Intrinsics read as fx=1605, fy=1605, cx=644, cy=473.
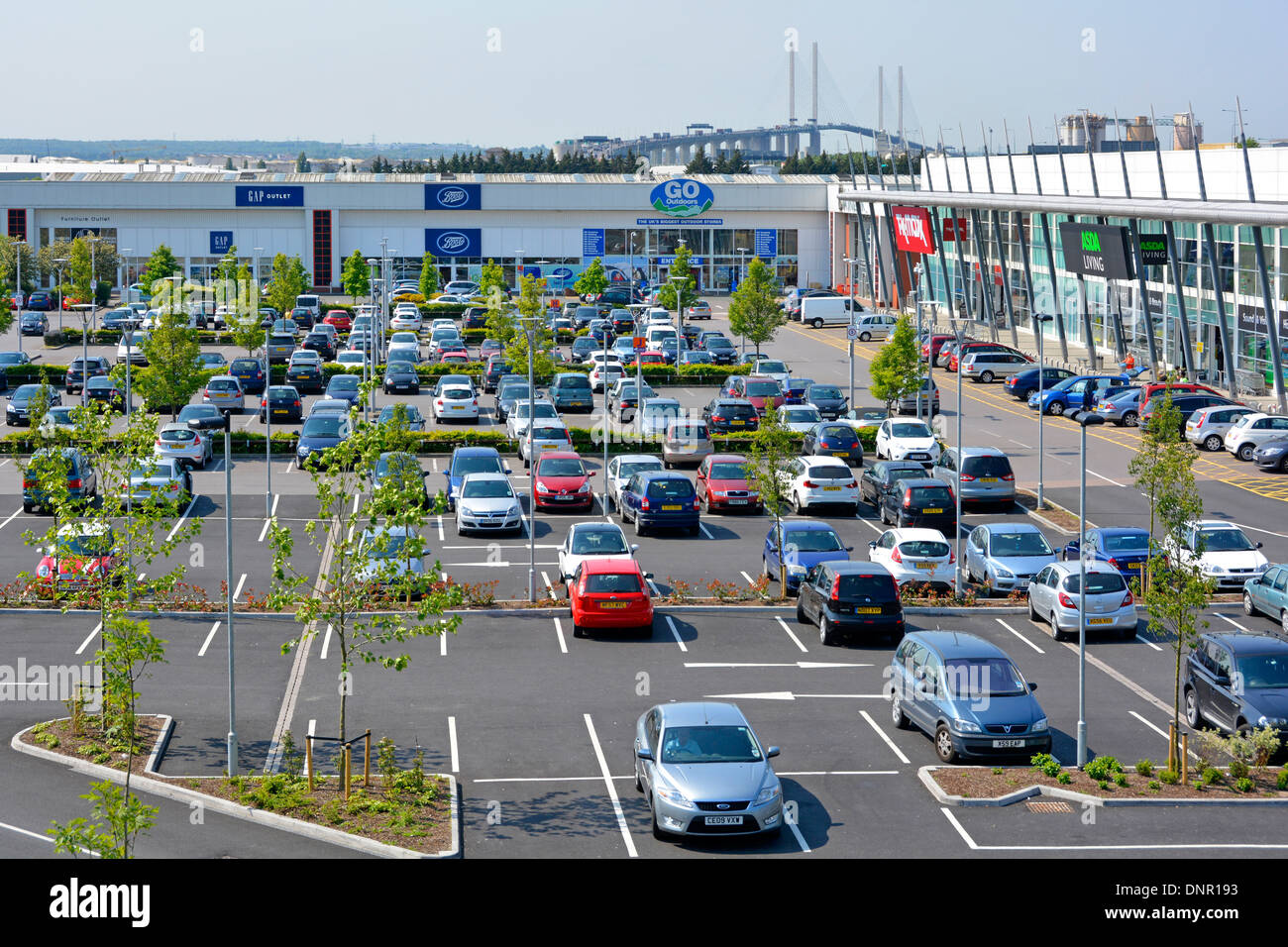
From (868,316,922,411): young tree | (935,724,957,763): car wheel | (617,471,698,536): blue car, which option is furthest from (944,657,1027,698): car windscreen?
(868,316,922,411): young tree

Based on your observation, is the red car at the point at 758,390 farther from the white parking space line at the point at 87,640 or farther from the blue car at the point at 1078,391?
the white parking space line at the point at 87,640

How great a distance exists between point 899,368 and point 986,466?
34.8ft

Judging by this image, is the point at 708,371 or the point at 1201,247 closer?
the point at 1201,247

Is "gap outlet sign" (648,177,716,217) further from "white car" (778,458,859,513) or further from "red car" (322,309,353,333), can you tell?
"white car" (778,458,859,513)

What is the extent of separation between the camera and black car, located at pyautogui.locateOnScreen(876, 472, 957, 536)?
35344mm

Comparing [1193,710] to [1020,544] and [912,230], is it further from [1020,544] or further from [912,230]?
[912,230]

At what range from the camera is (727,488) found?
38094 millimetres

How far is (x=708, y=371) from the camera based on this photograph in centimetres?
6172

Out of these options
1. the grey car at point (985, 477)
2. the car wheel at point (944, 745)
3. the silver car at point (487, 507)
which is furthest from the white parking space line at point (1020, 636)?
the silver car at point (487, 507)

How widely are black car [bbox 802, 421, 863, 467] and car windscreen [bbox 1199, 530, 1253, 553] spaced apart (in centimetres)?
1313
